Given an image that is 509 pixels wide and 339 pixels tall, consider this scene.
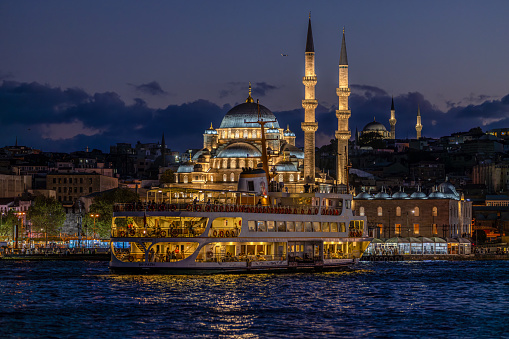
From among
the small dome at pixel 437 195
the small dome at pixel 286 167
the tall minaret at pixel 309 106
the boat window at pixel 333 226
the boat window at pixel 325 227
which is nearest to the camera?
the boat window at pixel 325 227

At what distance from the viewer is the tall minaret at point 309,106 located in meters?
84.1

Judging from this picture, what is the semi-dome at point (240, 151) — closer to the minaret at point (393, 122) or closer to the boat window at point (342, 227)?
the boat window at point (342, 227)

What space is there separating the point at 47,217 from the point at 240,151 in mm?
23899

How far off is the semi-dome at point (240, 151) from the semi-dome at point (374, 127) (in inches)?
3770

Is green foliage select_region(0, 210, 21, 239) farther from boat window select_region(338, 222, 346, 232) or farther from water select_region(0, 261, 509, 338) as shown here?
boat window select_region(338, 222, 346, 232)

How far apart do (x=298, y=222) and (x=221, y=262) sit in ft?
19.5

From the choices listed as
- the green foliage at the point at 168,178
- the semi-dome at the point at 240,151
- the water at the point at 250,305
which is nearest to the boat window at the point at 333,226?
the water at the point at 250,305

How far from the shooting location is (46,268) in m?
55.0

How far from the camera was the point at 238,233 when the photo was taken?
44.9m

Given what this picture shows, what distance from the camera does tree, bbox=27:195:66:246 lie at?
262ft

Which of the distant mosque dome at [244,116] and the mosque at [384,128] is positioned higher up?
the mosque at [384,128]

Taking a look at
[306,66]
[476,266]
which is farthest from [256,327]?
[306,66]

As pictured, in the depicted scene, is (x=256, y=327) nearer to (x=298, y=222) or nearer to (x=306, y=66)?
(x=298, y=222)

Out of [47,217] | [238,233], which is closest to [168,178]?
[47,217]
